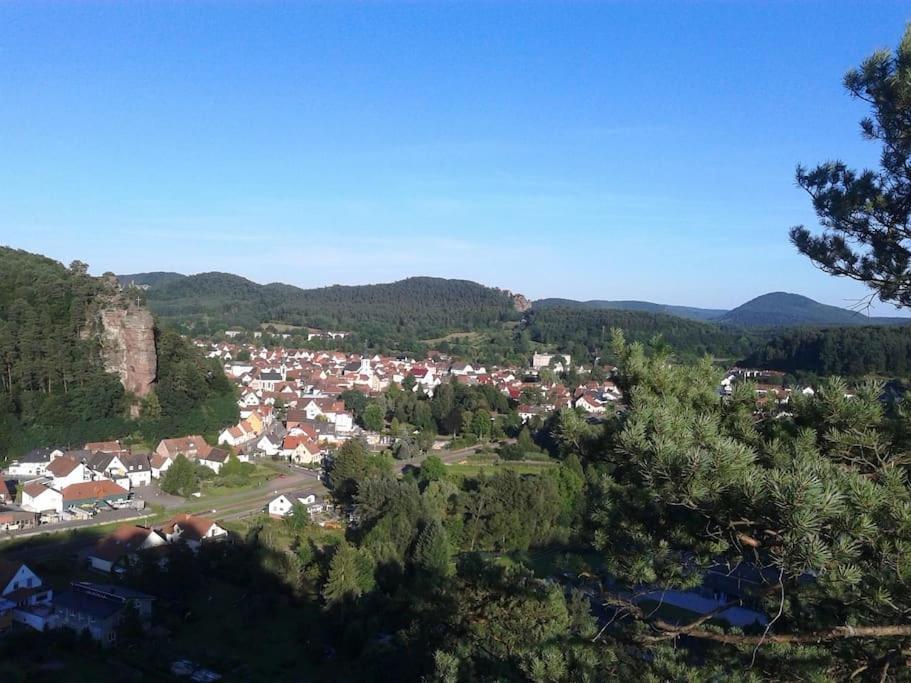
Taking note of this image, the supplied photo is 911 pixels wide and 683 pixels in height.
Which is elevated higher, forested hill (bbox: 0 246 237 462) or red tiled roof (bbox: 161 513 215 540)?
forested hill (bbox: 0 246 237 462)

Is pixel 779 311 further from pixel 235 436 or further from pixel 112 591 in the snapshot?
pixel 112 591

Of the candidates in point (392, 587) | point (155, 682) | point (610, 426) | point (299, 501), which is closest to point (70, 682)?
point (155, 682)

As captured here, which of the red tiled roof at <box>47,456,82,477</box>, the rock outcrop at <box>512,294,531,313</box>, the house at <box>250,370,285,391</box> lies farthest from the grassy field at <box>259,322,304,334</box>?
the red tiled roof at <box>47,456,82,477</box>

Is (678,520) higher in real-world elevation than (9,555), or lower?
higher

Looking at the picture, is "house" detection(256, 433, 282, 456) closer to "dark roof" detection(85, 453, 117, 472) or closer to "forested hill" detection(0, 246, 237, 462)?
"forested hill" detection(0, 246, 237, 462)

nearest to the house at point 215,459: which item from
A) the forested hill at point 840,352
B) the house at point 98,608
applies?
the house at point 98,608

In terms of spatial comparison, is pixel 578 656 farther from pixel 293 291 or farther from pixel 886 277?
pixel 293 291
